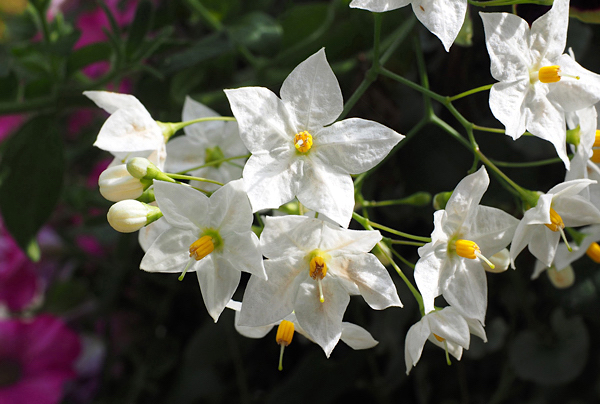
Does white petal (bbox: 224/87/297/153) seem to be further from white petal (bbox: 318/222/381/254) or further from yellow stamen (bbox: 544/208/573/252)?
yellow stamen (bbox: 544/208/573/252)

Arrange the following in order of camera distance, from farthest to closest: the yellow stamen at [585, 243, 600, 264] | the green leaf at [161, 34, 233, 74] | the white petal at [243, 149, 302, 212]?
the green leaf at [161, 34, 233, 74] < the yellow stamen at [585, 243, 600, 264] < the white petal at [243, 149, 302, 212]

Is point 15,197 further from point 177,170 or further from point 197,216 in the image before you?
point 197,216

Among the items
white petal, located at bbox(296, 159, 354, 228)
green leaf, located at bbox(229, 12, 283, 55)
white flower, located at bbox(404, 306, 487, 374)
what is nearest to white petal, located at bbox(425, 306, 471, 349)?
white flower, located at bbox(404, 306, 487, 374)

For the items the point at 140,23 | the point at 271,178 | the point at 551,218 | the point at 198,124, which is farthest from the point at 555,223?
the point at 140,23

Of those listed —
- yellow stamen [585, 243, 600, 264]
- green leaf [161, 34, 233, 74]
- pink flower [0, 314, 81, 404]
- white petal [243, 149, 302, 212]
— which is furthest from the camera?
pink flower [0, 314, 81, 404]

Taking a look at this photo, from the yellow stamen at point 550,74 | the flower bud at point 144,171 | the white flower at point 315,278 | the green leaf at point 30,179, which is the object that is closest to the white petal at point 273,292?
the white flower at point 315,278

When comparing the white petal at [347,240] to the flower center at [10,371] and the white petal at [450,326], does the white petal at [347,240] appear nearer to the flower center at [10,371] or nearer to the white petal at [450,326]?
the white petal at [450,326]
